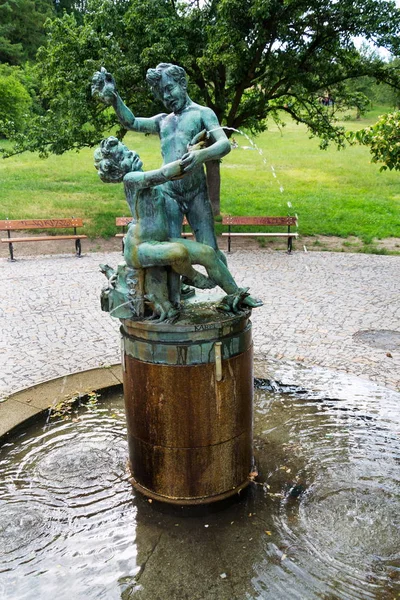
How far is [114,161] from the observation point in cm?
404

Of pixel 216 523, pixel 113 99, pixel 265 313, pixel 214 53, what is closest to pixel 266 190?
pixel 214 53

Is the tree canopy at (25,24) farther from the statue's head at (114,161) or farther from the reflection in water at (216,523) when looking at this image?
the reflection in water at (216,523)

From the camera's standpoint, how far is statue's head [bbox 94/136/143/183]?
4.02m

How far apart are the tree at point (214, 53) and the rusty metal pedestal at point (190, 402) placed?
1087 centimetres

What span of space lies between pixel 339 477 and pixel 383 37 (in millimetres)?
12569

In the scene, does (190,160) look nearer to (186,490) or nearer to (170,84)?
(170,84)

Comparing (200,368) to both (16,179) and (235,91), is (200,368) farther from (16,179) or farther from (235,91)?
(16,179)

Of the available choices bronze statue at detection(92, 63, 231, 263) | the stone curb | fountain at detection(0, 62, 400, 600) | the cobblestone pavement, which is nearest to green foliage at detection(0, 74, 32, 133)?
the cobblestone pavement

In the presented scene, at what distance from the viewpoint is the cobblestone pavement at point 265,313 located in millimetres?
7310

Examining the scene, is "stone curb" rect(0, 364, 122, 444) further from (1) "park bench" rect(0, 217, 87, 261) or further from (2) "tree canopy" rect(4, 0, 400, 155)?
(2) "tree canopy" rect(4, 0, 400, 155)

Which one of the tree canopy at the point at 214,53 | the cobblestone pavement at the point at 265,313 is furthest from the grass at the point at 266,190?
the cobblestone pavement at the point at 265,313

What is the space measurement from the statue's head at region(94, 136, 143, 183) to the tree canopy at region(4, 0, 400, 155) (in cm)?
1033

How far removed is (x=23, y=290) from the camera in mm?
10773

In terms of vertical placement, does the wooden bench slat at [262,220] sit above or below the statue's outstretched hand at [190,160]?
below
